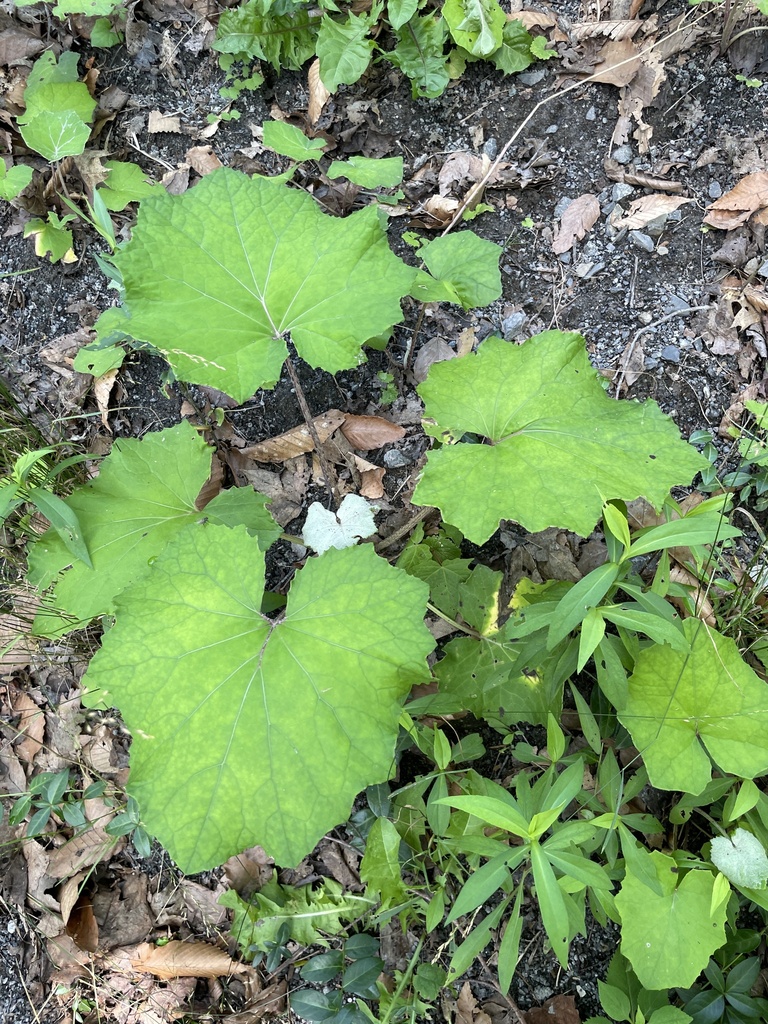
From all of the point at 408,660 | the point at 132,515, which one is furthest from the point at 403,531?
the point at 132,515

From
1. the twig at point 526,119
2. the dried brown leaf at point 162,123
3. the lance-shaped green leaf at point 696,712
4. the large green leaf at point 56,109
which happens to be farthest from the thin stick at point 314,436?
the dried brown leaf at point 162,123

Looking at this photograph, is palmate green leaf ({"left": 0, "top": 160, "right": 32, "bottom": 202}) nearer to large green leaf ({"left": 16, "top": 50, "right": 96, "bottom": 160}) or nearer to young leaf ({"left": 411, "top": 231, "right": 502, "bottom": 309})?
large green leaf ({"left": 16, "top": 50, "right": 96, "bottom": 160})

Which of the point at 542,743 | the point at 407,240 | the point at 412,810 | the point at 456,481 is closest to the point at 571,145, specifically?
the point at 407,240

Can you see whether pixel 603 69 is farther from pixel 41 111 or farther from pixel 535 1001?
pixel 535 1001

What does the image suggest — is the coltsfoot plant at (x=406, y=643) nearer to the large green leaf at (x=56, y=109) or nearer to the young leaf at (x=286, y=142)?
the young leaf at (x=286, y=142)

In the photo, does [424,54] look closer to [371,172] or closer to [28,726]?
[371,172]
